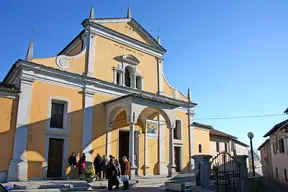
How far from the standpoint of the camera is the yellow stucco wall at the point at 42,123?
13898 millimetres

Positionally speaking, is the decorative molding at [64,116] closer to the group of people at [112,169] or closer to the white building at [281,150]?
the group of people at [112,169]

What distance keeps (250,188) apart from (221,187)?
222 centimetres

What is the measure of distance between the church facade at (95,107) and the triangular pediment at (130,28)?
78 millimetres

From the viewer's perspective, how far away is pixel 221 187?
1177cm

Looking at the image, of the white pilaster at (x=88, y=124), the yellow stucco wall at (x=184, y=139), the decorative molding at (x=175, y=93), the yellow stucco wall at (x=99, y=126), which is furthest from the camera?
the decorative molding at (x=175, y=93)

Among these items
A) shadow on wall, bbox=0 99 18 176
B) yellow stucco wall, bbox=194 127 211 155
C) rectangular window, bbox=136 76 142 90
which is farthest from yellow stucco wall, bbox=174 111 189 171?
shadow on wall, bbox=0 99 18 176

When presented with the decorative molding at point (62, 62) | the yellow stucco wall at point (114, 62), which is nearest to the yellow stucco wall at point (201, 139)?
the yellow stucco wall at point (114, 62)

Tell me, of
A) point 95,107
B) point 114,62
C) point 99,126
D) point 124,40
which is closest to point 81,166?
point 99,126

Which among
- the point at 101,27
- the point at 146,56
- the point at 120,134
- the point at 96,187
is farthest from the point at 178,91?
the point at 96,187

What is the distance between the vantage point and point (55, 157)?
1494cm

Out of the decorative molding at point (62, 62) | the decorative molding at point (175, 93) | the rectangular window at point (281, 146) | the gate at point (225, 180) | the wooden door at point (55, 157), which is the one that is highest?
the decorative molding at point (62, 62)

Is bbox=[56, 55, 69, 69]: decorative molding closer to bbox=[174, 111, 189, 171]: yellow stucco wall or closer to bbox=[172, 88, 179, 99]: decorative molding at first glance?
bbox=[172, 88, 179, 99]: decorative molding

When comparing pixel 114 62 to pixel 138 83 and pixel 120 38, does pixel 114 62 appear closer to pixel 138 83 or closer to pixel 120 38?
pixel 120 38

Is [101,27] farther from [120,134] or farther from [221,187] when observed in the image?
[221,187]
